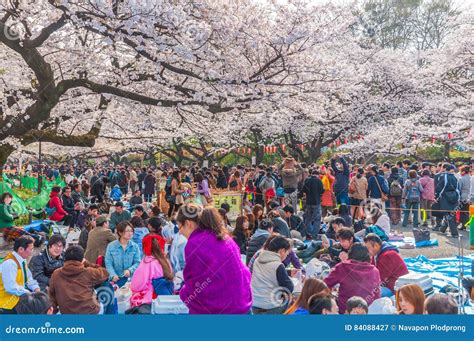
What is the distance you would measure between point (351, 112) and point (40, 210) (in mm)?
17011

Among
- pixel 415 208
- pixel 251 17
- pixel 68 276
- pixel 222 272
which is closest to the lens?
pixel 222 272

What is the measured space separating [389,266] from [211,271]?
3.23 metres

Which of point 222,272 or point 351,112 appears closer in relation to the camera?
point 222,272

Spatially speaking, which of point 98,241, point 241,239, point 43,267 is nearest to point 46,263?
point 43,267

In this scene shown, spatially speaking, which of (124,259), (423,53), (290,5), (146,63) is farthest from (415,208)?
(423,53)

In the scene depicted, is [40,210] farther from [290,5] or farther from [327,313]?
[327,313]

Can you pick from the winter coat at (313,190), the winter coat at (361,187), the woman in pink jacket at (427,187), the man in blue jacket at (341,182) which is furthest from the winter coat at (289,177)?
the woman in pink jacket at (427,187)

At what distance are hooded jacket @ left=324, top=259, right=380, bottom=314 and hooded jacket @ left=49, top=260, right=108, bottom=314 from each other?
2.60 m

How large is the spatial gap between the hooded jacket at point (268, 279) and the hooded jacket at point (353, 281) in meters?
0.53

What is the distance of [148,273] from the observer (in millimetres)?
6746

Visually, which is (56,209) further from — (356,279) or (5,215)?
(356,279)

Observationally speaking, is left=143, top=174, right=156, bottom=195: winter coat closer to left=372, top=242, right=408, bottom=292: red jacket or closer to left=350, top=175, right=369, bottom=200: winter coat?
left=350, top=175, right=369, bottom=200: winter coat

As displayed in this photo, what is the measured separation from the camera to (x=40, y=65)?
424 inches

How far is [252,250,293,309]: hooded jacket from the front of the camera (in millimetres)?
5876
